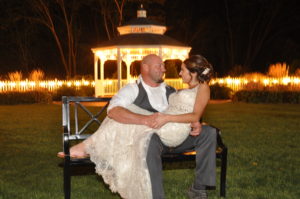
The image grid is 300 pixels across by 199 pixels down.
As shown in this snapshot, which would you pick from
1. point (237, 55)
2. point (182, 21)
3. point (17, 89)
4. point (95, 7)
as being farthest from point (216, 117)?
point (237, 55)

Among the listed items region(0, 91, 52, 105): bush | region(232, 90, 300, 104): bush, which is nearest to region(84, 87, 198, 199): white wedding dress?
region(232, 90, 300, 104): bush

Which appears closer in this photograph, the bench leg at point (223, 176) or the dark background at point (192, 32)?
the bench leg at point (223, 176)

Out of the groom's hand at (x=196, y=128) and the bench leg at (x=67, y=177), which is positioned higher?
the groom's hand at (x=196, y=128)

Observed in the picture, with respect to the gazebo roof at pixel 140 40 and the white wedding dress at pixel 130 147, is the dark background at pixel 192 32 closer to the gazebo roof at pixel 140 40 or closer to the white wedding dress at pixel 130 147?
the gazebo roof at pixel 140 40

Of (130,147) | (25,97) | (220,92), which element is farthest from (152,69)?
(220,92)

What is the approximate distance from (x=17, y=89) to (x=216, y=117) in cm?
1159

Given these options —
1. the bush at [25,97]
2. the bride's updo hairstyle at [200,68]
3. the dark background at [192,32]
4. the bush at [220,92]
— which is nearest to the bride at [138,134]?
the bride's updo hairstyle at [200,68]

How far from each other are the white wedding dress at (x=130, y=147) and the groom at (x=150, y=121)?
3.2 inches

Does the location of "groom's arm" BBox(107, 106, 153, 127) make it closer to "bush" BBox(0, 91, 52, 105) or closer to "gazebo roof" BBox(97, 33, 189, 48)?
"gazebo roof" BBox(97, 33, 189, 48)

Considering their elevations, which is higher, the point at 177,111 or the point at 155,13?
the point at 155,13

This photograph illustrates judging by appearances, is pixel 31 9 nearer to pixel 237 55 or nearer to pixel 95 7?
pixel 95 7

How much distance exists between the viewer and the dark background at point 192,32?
37312mm

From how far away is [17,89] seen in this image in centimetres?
2169

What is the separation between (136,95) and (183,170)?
78.6 inches
